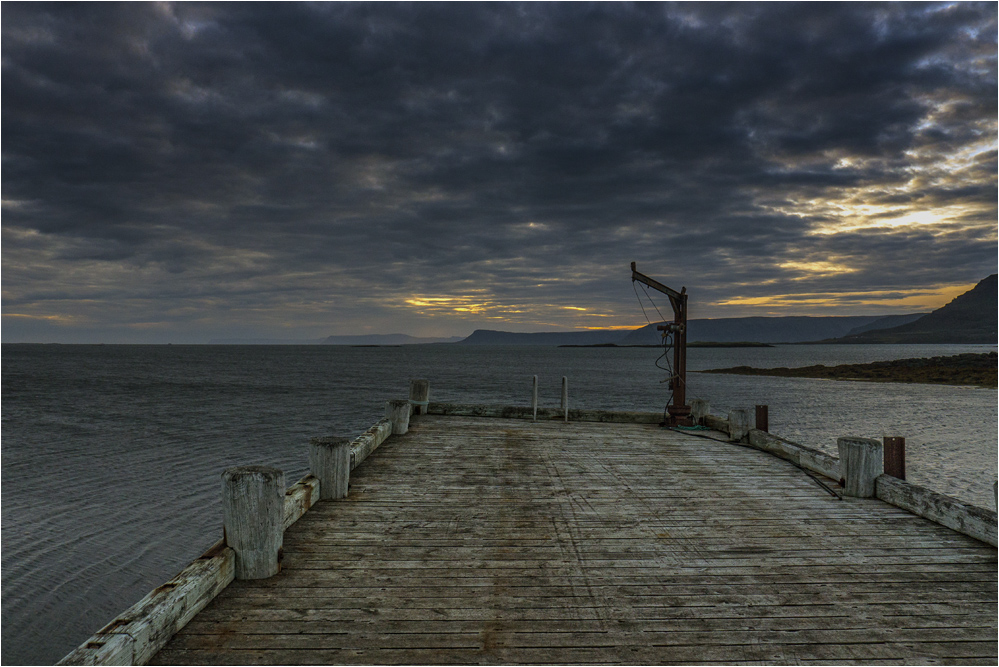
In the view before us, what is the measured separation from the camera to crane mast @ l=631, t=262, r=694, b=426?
12.5 meters

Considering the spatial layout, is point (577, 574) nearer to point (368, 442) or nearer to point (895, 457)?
point (368, 442)

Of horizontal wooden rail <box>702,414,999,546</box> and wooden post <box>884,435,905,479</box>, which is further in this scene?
wooden post <box>884,435,905,479</box>

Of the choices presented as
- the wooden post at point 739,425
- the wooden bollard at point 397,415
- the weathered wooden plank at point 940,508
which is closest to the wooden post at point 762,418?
the wooden post at point 739,425

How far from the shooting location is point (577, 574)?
4711mm

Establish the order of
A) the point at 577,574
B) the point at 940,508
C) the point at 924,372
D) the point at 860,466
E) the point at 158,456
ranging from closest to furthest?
the point at 577,574
the point at 940,508
the point at 860,466
the point at 158,456
the point at 924,372

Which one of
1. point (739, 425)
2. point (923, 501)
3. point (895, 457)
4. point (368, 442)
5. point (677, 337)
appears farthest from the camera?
point (677, 337)

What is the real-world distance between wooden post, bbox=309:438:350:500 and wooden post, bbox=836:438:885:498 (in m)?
6.21

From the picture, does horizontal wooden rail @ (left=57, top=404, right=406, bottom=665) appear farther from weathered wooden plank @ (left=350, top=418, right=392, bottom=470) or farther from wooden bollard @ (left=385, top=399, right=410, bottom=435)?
wooden bollard @ (left=385, top=399, right=410, bottom=435)

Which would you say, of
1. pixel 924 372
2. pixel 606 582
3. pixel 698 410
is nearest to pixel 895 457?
pixel 606 582

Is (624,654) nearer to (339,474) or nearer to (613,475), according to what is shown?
(339,474)

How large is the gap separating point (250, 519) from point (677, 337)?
34.2 feet

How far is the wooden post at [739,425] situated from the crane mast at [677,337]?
4.92 ft

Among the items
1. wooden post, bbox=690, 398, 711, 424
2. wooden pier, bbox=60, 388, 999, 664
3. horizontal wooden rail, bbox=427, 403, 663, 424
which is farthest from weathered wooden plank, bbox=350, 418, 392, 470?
wooden post, bbox=690, 398, 711, 424

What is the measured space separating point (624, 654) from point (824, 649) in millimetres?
1336
